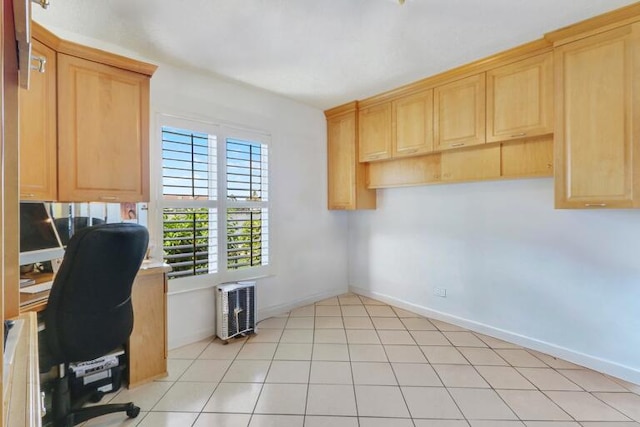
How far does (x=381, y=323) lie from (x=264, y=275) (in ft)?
4.67

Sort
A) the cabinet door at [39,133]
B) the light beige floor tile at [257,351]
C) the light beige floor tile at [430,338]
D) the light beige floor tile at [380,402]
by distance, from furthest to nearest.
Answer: the light beige floor tile at [430,338] → the light beige floor tile at [257,351] → the light beige floor tile at [380,402] → the cabinet door at [39,133]

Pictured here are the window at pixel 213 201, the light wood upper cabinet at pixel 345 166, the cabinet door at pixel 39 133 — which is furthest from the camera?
the light wood upper cabinet at pixel 345 166

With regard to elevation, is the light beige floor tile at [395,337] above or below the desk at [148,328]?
below

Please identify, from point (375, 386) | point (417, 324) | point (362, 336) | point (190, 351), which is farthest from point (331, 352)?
point (190, 351)

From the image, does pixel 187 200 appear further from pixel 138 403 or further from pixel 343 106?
pixel 343 106

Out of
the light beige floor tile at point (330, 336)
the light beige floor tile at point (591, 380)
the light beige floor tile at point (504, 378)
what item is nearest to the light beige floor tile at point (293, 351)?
the light beige floor tile at point (330, 336)

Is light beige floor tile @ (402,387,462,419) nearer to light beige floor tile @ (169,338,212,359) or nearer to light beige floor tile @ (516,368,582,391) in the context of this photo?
light beige floor tile @ (516,368,582,391)

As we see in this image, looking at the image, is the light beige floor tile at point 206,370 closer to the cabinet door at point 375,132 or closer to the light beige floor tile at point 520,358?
the light beige floor tile at point 520,358

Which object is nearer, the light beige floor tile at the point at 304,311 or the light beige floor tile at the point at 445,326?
the light beige floor tile at the point at 445,326

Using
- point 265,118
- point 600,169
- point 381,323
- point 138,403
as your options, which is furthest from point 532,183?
point 138,403

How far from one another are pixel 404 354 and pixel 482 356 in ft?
2.18

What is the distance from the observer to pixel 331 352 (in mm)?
2625

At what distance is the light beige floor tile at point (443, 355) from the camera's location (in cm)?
246

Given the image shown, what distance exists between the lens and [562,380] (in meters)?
2.20
